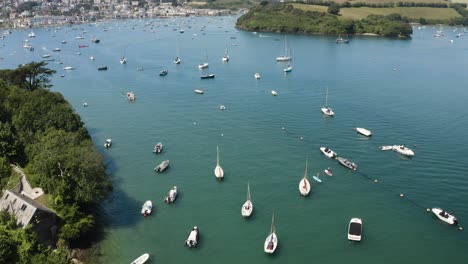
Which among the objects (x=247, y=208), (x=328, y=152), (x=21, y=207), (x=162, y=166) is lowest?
(x=247, y=208)

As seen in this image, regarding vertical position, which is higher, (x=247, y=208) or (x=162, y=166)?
(x=162, y=166)

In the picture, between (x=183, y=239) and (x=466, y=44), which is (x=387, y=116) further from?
(x=466, y=44)

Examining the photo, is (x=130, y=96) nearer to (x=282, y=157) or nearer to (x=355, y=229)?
(x=282, y=157)

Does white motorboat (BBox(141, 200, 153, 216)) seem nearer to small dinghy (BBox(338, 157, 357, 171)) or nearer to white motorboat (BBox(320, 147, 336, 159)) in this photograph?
→ small dinghy (BBox(338, 157, 357, 171))

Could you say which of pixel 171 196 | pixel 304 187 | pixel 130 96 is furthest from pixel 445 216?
pixel 130 96

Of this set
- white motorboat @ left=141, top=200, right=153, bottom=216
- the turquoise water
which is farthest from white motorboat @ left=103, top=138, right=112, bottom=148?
white motorboat @ left=141, top=200, right=153, bottom=216

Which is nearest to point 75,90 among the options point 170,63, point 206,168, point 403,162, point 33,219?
point 170,63

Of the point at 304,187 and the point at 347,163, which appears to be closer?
the point at 304,187
